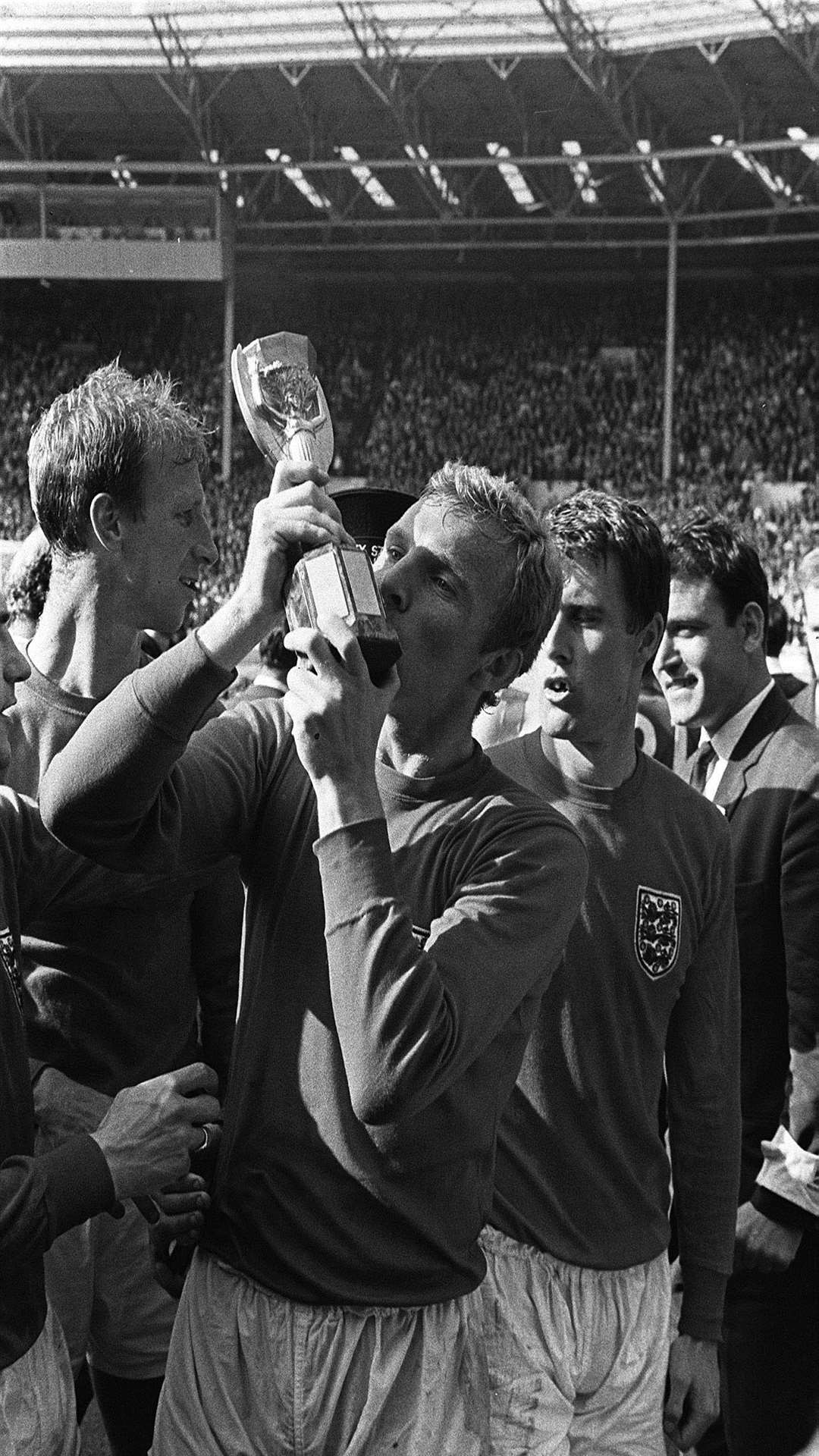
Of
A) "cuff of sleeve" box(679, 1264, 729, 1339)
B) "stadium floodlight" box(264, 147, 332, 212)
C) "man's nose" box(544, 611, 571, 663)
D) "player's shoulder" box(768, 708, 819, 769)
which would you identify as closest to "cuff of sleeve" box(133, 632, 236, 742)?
A: "man's nose" box(544, 611, 571, 663)

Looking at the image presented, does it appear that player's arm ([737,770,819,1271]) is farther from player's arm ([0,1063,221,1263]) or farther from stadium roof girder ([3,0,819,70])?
stadium roof girder ([3,0,819,70])

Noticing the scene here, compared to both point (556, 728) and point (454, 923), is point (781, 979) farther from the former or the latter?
point (454, 923)

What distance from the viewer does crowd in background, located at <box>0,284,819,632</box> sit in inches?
1063

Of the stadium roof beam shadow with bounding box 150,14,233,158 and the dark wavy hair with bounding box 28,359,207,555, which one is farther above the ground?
the stadium roof beam shadow with bounding box 150,14,233,158

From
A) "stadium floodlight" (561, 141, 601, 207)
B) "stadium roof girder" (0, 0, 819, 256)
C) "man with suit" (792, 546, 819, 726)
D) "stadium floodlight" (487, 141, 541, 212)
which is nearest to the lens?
"man with suit" (792, 546, 819, 726)

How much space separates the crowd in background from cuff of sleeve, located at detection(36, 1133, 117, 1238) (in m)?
23.0

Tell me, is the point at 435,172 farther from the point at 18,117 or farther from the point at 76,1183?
the point at 76,1183

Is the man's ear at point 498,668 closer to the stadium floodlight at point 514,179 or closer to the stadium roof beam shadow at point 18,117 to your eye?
the stadium floodlight at point 514,179

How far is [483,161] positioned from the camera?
84.4ft

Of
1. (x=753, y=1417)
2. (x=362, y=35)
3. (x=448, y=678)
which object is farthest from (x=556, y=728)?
(x=362, y=35)

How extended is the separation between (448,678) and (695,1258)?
1112 mm

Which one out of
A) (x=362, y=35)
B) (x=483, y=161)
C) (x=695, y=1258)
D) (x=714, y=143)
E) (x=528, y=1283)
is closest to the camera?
(x=528, y=1283)

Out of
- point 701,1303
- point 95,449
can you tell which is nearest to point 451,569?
point 95,449

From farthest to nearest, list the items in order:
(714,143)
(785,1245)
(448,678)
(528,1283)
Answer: (714,143) < (785,1245) < (528,1283) < (448,678)
